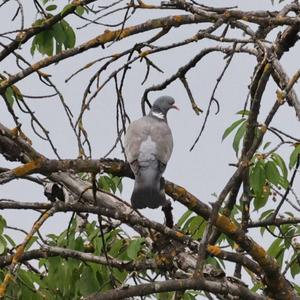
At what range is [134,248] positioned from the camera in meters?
4.35

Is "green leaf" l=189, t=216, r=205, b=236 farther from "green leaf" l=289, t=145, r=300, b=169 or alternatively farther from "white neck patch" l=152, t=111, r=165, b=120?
"white neck patch" l=152, t=111, r=165, b=120

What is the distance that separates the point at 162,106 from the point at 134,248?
1.70 meters

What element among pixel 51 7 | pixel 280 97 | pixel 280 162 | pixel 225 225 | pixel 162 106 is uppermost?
pixel 162 106

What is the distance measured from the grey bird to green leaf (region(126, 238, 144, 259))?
6.5 inches

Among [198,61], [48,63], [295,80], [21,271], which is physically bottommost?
[21,271]

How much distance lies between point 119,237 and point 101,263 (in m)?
0.55

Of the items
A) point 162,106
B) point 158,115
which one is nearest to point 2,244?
point 158,115

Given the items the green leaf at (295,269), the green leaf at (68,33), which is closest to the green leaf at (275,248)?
the green leaf at (295,269)

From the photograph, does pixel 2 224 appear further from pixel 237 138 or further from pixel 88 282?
pixel 237 138

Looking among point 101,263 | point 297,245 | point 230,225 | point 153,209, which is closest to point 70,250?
point 101,263

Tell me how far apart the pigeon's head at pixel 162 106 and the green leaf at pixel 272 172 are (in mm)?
1033

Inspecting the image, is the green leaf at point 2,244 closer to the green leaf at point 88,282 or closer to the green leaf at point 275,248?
the green leaf at point 88,282

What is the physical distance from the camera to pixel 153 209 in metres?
4.50

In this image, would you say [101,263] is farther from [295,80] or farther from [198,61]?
[295,80]
